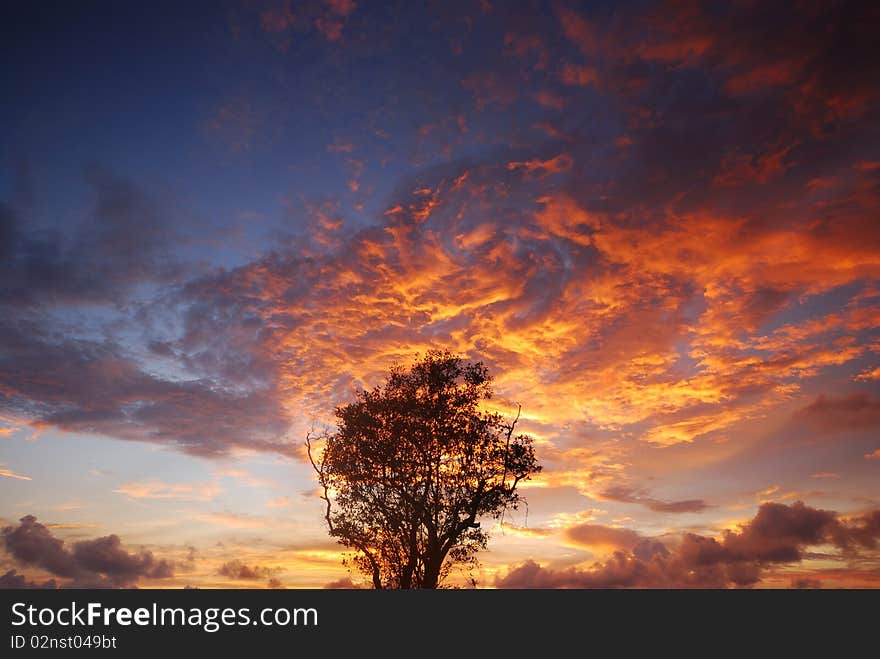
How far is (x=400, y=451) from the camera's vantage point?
41469 mm
